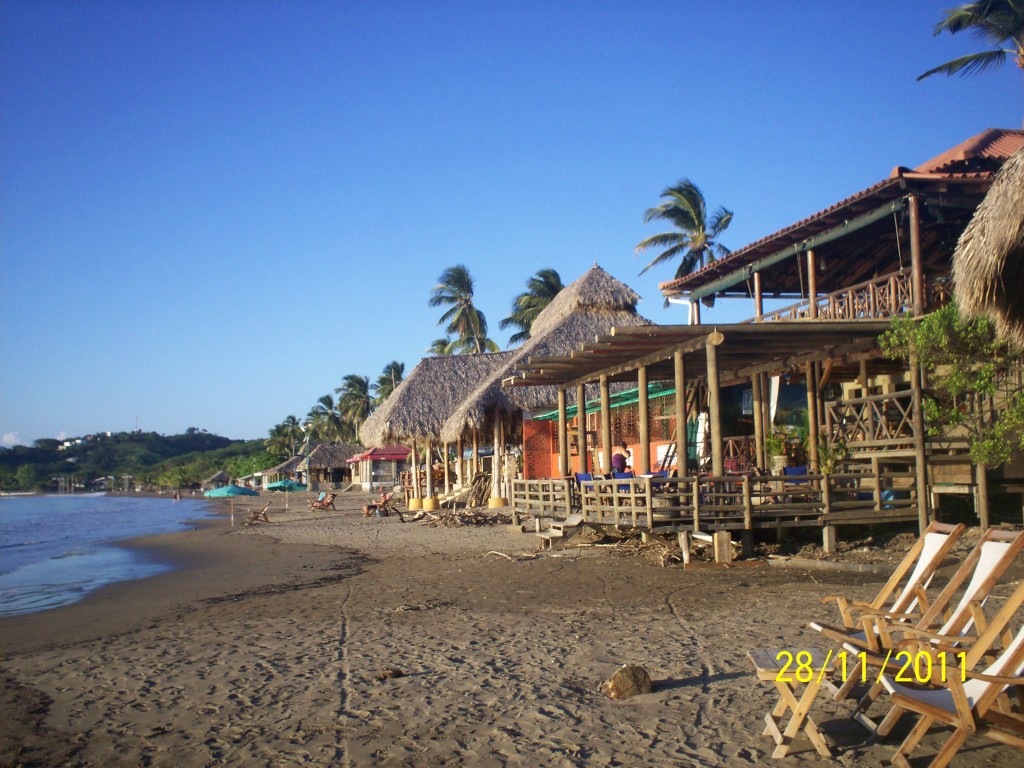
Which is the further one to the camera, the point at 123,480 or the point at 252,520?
the point at 123,480

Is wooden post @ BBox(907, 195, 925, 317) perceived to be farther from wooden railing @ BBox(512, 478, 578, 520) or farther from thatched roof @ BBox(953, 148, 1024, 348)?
thatched roof @ BBox(953, 148, 1024, 348)

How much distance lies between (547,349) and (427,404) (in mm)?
5668

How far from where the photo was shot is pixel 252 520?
30719 mm

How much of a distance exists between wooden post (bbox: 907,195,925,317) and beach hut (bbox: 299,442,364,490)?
55.9 metres

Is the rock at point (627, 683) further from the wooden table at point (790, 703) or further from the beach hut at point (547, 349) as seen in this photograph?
the beach hut at point (547, 349)

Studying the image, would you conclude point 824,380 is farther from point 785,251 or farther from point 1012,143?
point 1012,143

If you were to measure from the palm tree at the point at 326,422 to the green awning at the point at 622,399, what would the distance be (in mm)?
65869

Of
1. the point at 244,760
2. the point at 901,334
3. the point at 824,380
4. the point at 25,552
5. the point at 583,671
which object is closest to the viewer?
the point at 244,760

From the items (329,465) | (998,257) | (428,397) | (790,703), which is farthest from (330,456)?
(790,703)

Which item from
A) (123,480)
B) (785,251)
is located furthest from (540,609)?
(123,480)

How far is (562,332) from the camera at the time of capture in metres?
23.2

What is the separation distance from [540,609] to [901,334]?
18.2 ft

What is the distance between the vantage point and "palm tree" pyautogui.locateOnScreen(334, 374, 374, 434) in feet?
256

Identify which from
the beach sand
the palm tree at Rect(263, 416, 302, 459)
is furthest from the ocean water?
the palm tree at Rect(263, 416, 302, 459)
